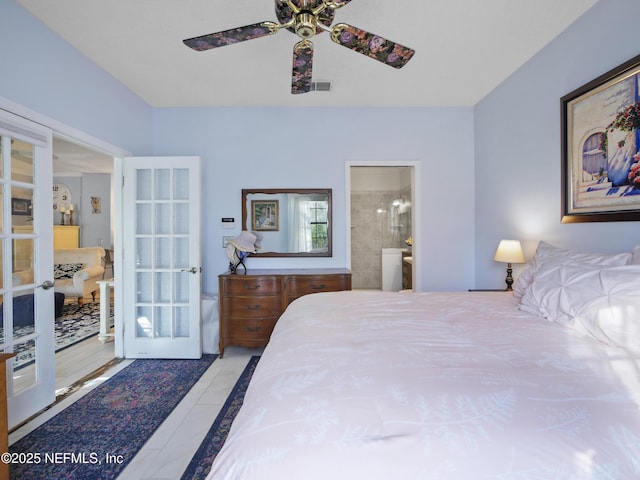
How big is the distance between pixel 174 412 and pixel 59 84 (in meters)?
2.59

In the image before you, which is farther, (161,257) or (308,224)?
(308,224)

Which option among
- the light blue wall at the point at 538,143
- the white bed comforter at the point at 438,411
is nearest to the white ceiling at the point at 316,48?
the light blue wall at the point at 538,143

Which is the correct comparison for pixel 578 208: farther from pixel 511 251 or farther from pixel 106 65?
pixel 106 65

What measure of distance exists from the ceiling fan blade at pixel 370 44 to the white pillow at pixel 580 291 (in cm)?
147

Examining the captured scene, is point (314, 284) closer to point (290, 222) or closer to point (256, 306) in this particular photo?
point (256, 306)

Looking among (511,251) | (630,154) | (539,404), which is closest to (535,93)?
(630,154)

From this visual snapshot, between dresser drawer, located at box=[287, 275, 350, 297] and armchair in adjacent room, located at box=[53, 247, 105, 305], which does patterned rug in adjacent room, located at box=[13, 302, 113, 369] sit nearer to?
armchair in adjacent room, located at box=[53, 247, 105, 305]

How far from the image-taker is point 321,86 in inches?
118

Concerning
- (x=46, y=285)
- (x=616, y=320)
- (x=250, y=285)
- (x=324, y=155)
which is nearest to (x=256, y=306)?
(x=250, y=285)

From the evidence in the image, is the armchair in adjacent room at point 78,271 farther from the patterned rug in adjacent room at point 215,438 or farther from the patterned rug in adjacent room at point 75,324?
the patterned rug in adjacent room at point 215,438

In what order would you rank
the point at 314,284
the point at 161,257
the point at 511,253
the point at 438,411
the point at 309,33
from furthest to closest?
the point at 161,257 < the point at 314,284 < the point at 511,253 < the point at 309,33 < the point at 438,411

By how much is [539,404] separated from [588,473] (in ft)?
0.57

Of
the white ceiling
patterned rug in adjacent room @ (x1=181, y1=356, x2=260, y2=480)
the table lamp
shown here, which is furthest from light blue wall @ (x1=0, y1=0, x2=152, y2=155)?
the table lamp

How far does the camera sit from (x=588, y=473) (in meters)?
0.61
